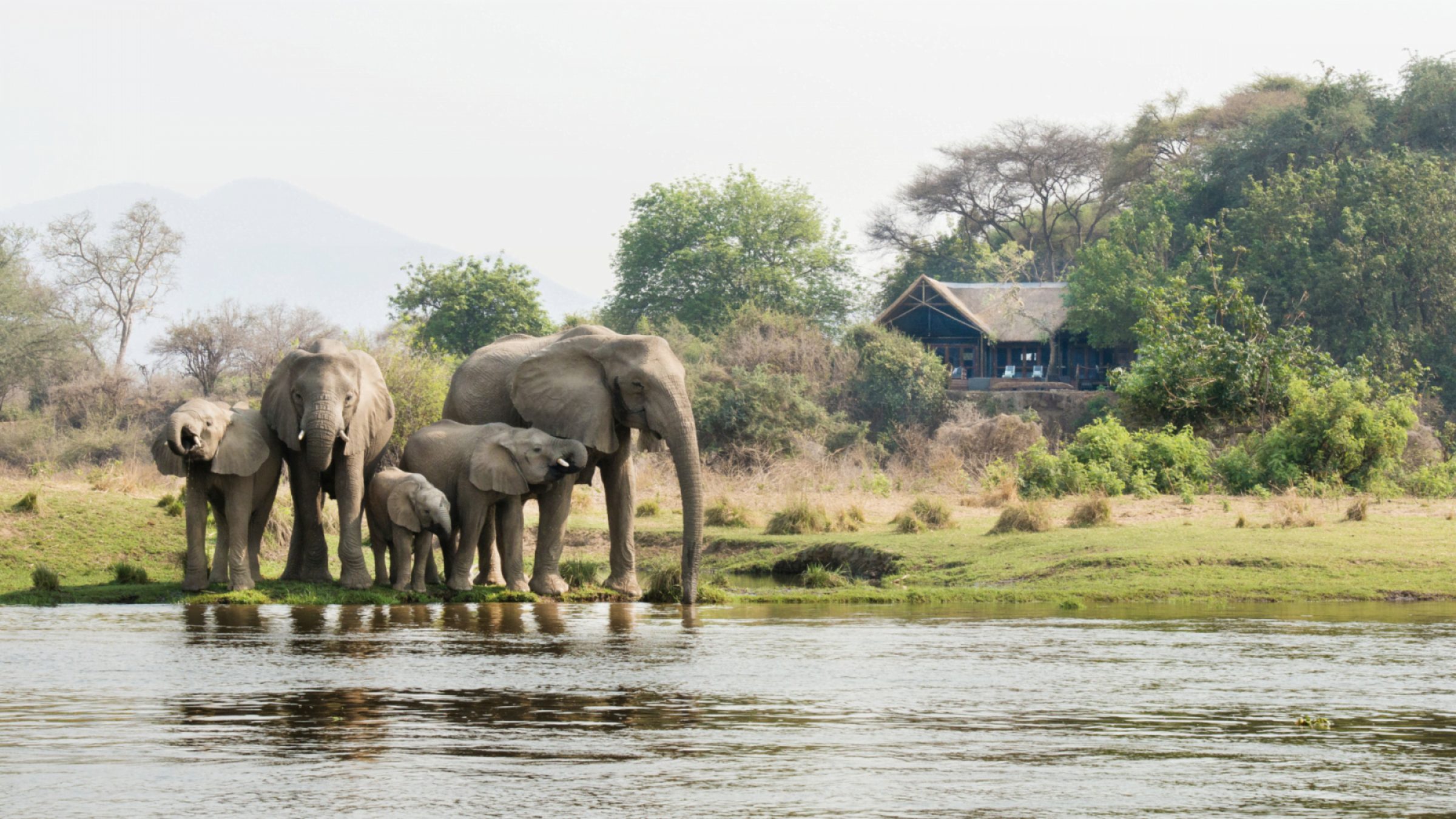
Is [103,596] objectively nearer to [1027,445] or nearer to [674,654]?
[674,654]

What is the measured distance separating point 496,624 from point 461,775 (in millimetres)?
7333

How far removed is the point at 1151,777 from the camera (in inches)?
324

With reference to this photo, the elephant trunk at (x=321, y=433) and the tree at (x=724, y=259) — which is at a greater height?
the tree at (x=724, y=259)

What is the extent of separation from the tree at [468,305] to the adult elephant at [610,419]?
43239 mm

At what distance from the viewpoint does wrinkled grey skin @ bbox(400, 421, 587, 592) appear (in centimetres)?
1770

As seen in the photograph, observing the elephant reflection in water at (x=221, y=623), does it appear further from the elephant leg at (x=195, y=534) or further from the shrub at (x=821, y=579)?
the shrub at (x=821, y=579)

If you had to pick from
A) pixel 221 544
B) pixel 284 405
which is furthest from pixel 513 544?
pixel 221 544

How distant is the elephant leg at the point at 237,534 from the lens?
17094mm

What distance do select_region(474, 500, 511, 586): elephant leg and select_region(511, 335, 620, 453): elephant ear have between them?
1.20 m

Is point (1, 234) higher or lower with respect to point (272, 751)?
higher

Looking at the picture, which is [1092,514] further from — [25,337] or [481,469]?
[25,337]

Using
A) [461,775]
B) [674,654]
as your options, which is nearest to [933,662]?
[674,654]

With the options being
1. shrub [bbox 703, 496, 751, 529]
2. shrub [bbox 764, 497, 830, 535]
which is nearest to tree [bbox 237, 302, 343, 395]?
shrub [bbox 703, 496, 751, 529]

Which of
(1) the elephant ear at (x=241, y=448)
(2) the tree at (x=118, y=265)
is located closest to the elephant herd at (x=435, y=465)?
(1) the elephant ear at (x=241, y=448)
